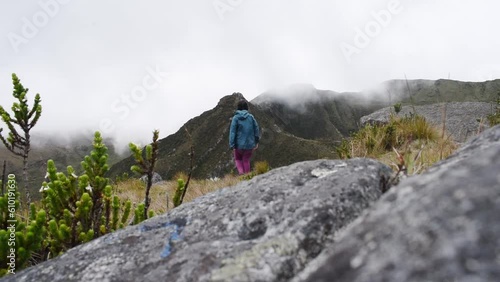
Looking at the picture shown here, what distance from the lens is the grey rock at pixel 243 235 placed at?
1696mm

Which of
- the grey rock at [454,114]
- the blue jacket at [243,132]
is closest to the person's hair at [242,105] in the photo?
the blue jacket at [243,132]

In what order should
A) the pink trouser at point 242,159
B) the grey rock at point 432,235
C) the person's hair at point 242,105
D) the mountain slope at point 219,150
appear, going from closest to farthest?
the grey rock at point 432,235, the person's hair at point 242,105, the pink trouser at point 242,159, the mountain slope at point 219,150

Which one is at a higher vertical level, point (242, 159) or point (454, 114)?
point (242, 159)

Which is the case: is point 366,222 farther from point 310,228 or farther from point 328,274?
point 310,228

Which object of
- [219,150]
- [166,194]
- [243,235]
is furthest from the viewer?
[219,150]

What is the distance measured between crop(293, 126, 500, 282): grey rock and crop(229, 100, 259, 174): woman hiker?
407 inches

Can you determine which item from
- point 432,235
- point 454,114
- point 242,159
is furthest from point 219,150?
point 432,235

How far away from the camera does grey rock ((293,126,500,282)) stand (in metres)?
0.98

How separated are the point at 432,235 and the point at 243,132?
10830 millimetres

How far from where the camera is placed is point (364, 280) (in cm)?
105

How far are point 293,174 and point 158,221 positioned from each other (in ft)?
3.38

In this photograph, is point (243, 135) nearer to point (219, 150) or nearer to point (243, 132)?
point (243, 132)

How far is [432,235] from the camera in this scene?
106cm

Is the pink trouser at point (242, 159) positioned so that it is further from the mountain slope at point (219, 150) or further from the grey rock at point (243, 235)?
the mountain slope at point (219, 150)
